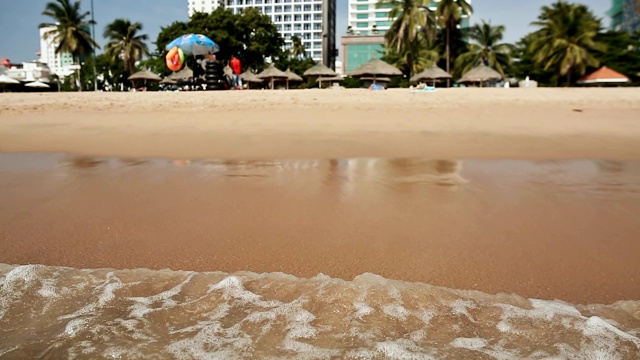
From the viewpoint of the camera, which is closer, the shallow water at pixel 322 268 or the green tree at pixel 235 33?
the shallow water at pixel 322 268

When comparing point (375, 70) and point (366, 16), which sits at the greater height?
point (366, 16)

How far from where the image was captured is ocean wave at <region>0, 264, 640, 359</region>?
1.67 metres

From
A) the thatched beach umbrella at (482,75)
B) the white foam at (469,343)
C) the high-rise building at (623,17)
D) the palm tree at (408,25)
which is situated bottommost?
the white foam at (469,343)

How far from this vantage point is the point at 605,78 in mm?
33500

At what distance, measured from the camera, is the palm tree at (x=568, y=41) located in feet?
106

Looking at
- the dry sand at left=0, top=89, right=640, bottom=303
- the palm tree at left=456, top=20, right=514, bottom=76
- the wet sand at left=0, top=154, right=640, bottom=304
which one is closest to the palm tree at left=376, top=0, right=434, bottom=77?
the palm tree at left=456, top=20, right=514, bottom=76

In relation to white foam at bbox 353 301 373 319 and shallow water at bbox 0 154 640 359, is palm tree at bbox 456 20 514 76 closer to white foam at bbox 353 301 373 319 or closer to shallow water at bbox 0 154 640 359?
shallow water at bbox 0 154 640 359

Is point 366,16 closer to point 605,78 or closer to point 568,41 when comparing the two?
point 568,41

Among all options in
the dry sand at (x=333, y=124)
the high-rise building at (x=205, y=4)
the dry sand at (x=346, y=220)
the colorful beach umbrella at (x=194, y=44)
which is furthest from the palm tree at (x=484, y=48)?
the high-rise building at (x=205, y=4)

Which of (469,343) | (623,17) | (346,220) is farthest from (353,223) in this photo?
(623,17)

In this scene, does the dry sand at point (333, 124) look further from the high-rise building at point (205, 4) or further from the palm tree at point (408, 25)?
the high-rise building at point (205, 4)

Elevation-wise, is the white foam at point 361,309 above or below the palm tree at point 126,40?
below

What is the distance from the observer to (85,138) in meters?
9.01

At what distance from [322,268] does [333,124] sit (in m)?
7.66
